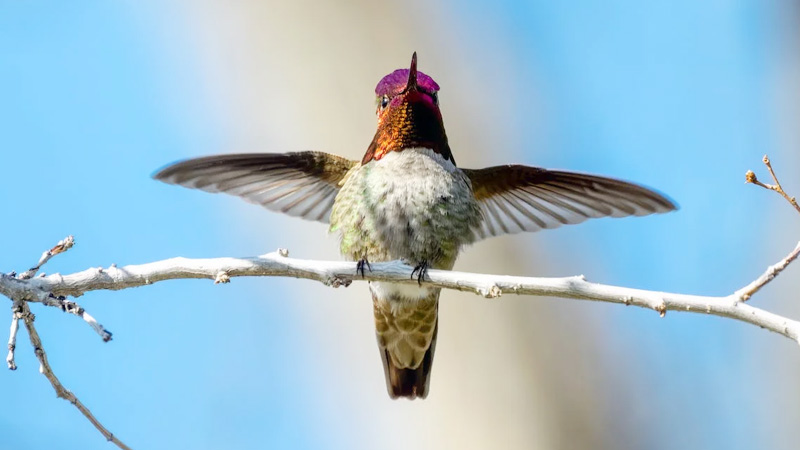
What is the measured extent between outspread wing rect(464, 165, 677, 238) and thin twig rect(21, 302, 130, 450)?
2.12 meters

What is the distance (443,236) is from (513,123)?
1.50 metres

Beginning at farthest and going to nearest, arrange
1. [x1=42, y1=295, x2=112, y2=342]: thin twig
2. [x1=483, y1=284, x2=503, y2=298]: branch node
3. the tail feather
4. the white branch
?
the tail feather → [x1=483, y1=284, x2=503, y2=298]: branch node → the white branch → [x1=42, y1=295, x2=112, y2=342]: thin twig

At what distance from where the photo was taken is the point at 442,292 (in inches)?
172

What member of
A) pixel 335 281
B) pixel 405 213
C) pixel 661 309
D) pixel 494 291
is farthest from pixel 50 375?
pixel 661 309

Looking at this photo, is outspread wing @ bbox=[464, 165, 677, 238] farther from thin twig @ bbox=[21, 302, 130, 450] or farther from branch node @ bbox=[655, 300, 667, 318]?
thin twig @ bbox=[21, 302, 130, 450]

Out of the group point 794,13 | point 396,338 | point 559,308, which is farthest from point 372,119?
point 794,13

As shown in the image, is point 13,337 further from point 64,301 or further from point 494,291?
point 494,291

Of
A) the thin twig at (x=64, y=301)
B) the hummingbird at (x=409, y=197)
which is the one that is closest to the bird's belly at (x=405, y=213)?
the hummingbird at (x=409, y=197)

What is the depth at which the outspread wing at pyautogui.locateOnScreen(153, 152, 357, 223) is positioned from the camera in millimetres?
4031

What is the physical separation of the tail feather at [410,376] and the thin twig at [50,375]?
1.91 m

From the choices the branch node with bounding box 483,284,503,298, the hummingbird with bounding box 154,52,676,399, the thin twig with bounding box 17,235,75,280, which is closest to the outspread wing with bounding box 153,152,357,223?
the hummingbird with bounding box 154,52,676,399

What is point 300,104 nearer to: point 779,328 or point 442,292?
point 442,292

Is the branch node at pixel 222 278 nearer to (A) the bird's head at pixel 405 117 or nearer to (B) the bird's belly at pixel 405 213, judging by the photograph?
(B) the bird's belly at pixel 405 213

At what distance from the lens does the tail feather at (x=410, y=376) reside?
4.36 meters
